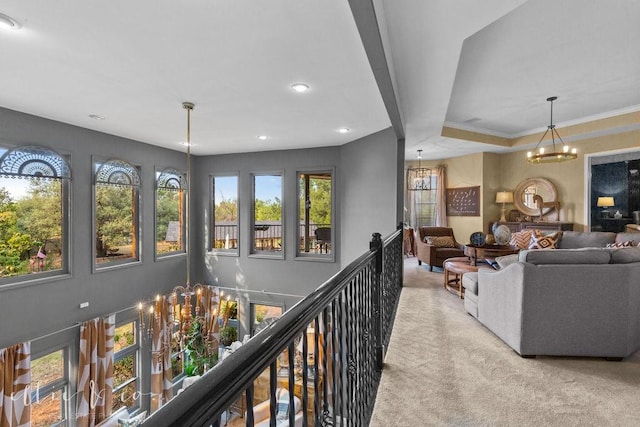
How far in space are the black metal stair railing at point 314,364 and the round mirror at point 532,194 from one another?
662cm

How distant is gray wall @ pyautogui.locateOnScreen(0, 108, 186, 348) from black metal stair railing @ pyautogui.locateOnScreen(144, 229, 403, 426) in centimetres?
424

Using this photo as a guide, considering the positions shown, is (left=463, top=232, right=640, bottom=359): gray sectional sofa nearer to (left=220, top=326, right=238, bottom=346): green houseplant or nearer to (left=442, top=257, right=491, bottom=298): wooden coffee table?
(left=442, top=257, right=491, bottom=298): wooden coffee table

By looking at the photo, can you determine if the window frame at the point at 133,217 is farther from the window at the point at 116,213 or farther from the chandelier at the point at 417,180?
the chandelier at the point at 417,180

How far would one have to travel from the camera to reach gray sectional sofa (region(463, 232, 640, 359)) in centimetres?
251

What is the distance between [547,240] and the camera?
5.90m

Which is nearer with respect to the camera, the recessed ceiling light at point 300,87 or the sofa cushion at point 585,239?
the recessed ceiling light at point 300,87

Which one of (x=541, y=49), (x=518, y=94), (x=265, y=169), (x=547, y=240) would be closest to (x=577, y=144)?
(x=547, y=240)

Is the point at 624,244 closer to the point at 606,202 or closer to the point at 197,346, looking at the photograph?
the point at 606,202

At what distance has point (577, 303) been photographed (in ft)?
8.32

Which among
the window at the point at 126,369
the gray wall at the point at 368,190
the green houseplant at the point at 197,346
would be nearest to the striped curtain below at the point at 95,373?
the window at the point at 126,369

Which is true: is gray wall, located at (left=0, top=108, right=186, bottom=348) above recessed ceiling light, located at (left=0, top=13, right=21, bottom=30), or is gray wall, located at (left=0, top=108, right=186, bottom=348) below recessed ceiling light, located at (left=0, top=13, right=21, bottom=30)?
below

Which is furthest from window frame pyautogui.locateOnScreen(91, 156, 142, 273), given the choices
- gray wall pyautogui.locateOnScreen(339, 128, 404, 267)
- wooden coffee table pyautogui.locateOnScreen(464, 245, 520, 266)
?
wooden coffee table pyautogui.locateOnScreen(464, 245, 520, 266)

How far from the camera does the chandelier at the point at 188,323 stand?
3344 mm

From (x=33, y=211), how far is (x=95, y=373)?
7.85ft
